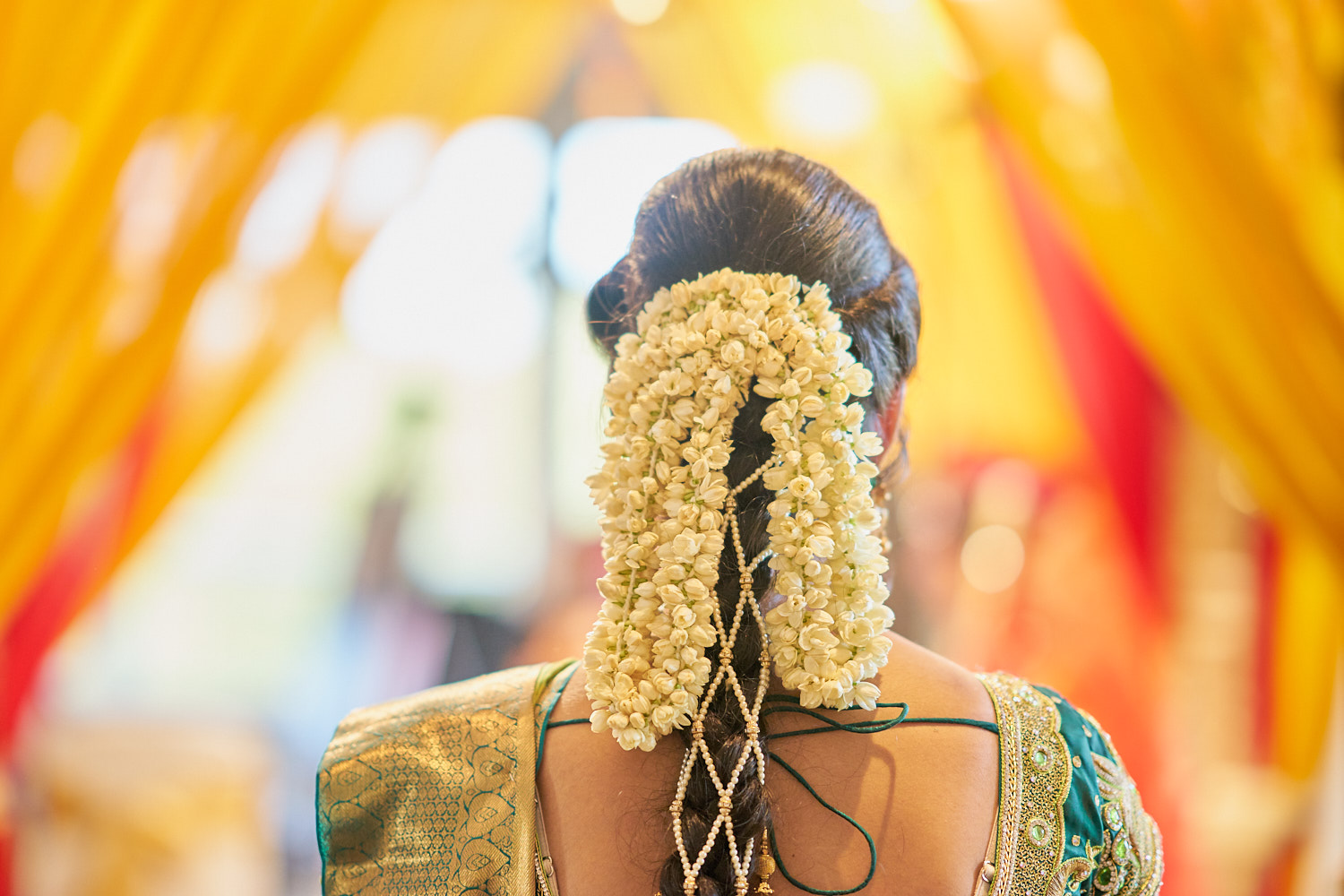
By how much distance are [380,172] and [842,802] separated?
84.2 inches

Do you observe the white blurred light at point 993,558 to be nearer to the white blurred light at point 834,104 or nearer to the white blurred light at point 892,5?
the white blurred light at point 834,104

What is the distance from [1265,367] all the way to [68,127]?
2184 mm

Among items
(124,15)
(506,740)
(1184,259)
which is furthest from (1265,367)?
(124,15)

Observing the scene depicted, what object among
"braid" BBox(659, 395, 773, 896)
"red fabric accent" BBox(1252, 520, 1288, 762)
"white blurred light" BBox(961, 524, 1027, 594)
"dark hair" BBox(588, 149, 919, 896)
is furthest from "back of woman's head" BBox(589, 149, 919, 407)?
"white blurred light" BBox(961, 524, 1027, 594)

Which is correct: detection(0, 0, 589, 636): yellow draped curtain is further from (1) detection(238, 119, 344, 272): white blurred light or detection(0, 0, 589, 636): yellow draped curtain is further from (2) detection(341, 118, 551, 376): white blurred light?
(2) detection(341, 118, 551, 376): white blurred light

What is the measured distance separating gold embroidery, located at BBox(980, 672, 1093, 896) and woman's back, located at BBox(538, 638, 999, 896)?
0.02m

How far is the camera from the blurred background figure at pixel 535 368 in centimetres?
195

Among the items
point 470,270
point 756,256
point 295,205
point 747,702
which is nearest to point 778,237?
point 756,256

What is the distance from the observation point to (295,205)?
240cm

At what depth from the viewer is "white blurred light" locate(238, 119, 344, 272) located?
234 centimetres

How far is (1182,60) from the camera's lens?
1924 mm

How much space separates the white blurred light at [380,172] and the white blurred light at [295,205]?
0.05 metres

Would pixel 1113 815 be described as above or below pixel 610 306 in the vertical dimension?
below

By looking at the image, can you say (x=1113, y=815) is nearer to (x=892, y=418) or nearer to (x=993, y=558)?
(x=892, y=418)
